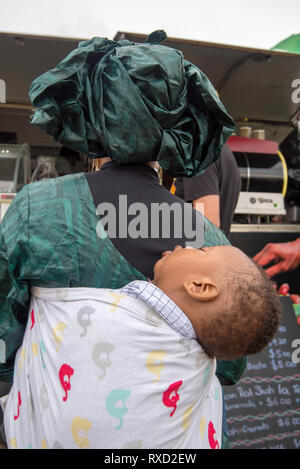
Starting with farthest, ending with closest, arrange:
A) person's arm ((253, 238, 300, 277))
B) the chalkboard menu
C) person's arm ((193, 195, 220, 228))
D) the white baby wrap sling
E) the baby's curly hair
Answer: person's arm ((253, 238, 300, 277))
the chalkboard menu
person's arm ((193, 195, 220, 228))
the baby's curly hair
the white baby wrap sling

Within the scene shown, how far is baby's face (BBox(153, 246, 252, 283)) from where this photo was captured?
35.7 inches

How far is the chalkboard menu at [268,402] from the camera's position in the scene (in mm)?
2238

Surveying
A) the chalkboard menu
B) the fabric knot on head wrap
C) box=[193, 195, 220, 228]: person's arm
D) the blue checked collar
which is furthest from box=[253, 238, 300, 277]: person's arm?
the blue checked collar

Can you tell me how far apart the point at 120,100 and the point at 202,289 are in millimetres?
498

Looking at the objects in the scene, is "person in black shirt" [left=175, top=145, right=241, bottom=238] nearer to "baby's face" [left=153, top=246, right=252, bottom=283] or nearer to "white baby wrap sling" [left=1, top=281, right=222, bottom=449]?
"baby's face" [left=153, top=246, right=252, bottom=283]

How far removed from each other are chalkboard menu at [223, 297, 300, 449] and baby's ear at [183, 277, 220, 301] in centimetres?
167

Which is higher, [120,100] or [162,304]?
[120,100]

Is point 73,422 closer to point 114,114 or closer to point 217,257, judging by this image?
point 217,257

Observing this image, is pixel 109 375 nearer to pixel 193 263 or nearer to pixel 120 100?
pixel 193 263

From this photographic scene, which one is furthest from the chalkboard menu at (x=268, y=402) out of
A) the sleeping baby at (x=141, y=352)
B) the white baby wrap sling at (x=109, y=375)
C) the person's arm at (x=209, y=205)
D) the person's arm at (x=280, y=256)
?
the white baby wrap sling at (x=109, y=375)

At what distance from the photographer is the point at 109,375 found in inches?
29.1

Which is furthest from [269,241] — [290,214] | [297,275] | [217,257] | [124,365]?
[124,365]

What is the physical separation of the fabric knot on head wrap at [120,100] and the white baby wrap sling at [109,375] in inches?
14.7

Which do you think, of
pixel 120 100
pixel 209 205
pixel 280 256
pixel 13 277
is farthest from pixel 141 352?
pixel 280 256
